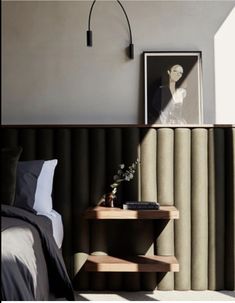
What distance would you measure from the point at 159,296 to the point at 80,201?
2.88 ft

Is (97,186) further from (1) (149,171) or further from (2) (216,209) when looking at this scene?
(2) (216,209)

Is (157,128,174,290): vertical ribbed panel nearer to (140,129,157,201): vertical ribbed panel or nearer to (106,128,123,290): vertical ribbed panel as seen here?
(140,129,157,201): vertical ribbed panel

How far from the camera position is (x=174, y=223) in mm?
2916

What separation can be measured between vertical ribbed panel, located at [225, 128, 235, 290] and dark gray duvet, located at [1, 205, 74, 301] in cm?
129

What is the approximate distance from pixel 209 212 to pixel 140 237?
1.77 ft

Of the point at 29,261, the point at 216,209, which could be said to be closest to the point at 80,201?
the point at 216,209

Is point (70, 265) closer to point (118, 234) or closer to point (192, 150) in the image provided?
point (118, 234)

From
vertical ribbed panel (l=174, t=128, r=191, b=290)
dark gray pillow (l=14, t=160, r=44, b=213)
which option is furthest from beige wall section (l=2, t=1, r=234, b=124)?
dark gray pillow (l=14, t=160, r=44, b=213)

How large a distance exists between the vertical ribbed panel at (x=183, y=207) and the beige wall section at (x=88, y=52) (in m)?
0.43

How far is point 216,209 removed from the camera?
9.53ft

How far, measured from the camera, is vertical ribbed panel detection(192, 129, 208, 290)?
2885mm

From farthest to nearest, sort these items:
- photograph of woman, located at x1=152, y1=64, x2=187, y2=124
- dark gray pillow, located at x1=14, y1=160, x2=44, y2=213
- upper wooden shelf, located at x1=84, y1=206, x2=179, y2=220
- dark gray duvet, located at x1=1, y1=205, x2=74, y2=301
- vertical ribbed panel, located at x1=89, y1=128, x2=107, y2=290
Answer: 1. photograph of woman, located at x1=152, y1=64, x2=187, y2=124
2. vertical ribbed panel, located at x1=89, y1=128, x2=107, y2=290
3. upper wooden shelf, located at x1=84, y1=206, x2=179, y2=220
4. dark gray pillow, located at x1=14, y1=160, x2=44, y2=213
5. dark gray duvet, located at x1=1, y1=205, x2=74, y2=301

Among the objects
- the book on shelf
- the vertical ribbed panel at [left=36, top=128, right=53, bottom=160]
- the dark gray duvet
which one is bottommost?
the dark gray duvet

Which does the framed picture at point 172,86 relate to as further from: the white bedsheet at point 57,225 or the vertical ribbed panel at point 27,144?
the white bedsheet at point 57,225
